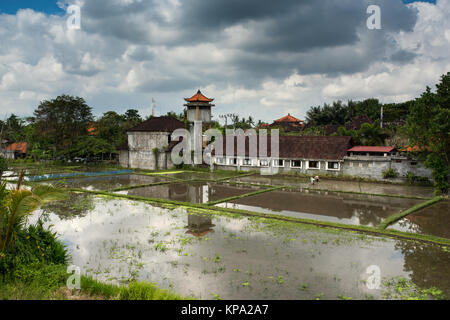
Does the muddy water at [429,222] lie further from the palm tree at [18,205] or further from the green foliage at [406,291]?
the palm tree at [18,205]

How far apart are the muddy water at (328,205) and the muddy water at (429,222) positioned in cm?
99

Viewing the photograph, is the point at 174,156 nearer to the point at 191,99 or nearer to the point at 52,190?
the point at 191,99

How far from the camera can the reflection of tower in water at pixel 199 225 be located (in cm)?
1355

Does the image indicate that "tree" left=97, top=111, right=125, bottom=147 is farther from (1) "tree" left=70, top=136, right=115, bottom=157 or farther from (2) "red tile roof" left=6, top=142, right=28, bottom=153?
(2) "red tile roof" left=6, top=142, right=28, bottom=153

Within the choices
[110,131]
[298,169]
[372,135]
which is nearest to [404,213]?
[298,169]

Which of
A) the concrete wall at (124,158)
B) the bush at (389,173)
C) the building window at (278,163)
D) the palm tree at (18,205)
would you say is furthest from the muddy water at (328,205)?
the concrete wall at (124,158)

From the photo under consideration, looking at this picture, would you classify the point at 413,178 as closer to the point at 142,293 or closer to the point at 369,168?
the point at 369,168

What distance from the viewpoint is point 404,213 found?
16.7m

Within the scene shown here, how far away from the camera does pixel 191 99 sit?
136ft

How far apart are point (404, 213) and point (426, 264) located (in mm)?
7256

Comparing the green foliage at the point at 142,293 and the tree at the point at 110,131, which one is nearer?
the green foliage at the point at 142,293

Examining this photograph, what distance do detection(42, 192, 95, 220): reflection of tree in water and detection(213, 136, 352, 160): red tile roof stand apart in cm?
1971
